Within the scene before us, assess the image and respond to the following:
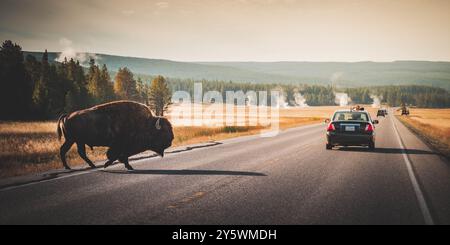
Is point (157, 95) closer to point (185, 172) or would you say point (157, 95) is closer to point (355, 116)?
point (355, 116)

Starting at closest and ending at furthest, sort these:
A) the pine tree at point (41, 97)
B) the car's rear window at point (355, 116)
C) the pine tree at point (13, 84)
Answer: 1. the car's rear window at point (355, 116)
2. the pine tree at point (13, 84)
3. the pine tree at point (41, 97)

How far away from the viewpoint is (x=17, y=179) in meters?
9.46

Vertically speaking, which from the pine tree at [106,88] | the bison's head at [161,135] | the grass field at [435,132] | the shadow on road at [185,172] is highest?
the pine tree at [106,88]

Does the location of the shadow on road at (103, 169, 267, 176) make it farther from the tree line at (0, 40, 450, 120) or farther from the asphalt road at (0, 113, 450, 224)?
the tree line at (0, 40, 450, 120)

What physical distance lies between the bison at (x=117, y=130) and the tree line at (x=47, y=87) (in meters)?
49.7

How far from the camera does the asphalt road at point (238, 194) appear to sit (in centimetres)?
622

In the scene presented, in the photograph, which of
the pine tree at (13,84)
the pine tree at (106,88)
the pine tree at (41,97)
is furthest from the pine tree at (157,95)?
the pine tree at (13,84)

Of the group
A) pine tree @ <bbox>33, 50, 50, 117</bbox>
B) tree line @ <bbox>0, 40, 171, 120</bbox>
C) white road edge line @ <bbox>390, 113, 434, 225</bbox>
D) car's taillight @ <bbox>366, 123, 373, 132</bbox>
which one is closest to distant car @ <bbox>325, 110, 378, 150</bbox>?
car's taillight @ <bbox>366, 123, 373, 132</bbox>

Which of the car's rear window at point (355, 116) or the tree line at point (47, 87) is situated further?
the tree line at point (47, 87)

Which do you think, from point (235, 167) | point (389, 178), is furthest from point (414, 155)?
point (235, 167)

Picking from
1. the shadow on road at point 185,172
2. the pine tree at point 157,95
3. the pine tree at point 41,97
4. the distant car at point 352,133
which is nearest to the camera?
the shadow on road at point 185,172

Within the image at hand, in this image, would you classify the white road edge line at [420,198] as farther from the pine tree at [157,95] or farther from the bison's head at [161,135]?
the pine tree at [157,95]
